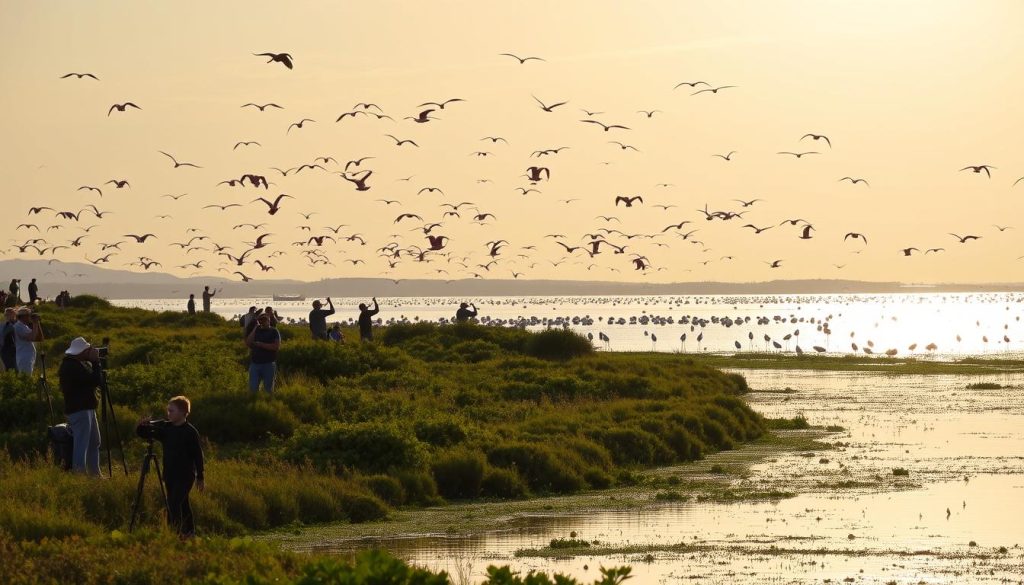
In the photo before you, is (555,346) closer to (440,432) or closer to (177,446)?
(440,432)

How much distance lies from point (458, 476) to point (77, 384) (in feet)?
25.1

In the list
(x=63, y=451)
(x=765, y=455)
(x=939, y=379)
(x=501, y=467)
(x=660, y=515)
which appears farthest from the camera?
(x=939, y=379)

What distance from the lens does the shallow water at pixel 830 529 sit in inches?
707

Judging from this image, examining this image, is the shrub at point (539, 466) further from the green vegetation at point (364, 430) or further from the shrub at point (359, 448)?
the shrub at point (359, 448)

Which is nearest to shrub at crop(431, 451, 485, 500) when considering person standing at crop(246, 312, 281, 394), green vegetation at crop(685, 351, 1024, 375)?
person standing at crop(246, 312, 281, 394)

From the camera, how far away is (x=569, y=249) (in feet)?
163

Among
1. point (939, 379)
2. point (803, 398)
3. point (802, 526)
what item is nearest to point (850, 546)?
point (802, 526)

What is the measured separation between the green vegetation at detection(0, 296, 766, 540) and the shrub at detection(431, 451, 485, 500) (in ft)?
0.08

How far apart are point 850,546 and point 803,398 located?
1415 inches

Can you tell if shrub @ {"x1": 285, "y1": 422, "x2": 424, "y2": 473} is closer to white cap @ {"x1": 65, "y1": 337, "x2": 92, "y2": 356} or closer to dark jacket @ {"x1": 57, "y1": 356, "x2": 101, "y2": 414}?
dark jacket @ {"x1": 57, "y1": 356, "x2": 101, "y2": 414}

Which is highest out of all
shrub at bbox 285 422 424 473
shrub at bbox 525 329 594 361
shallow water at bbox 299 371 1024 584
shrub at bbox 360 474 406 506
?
shrub at bbox 525 329 594 361

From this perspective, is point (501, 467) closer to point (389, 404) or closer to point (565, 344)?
point (389, 404)

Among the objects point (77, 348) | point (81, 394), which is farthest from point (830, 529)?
point (77, 348)

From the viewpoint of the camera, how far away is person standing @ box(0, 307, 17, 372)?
1241 inches
